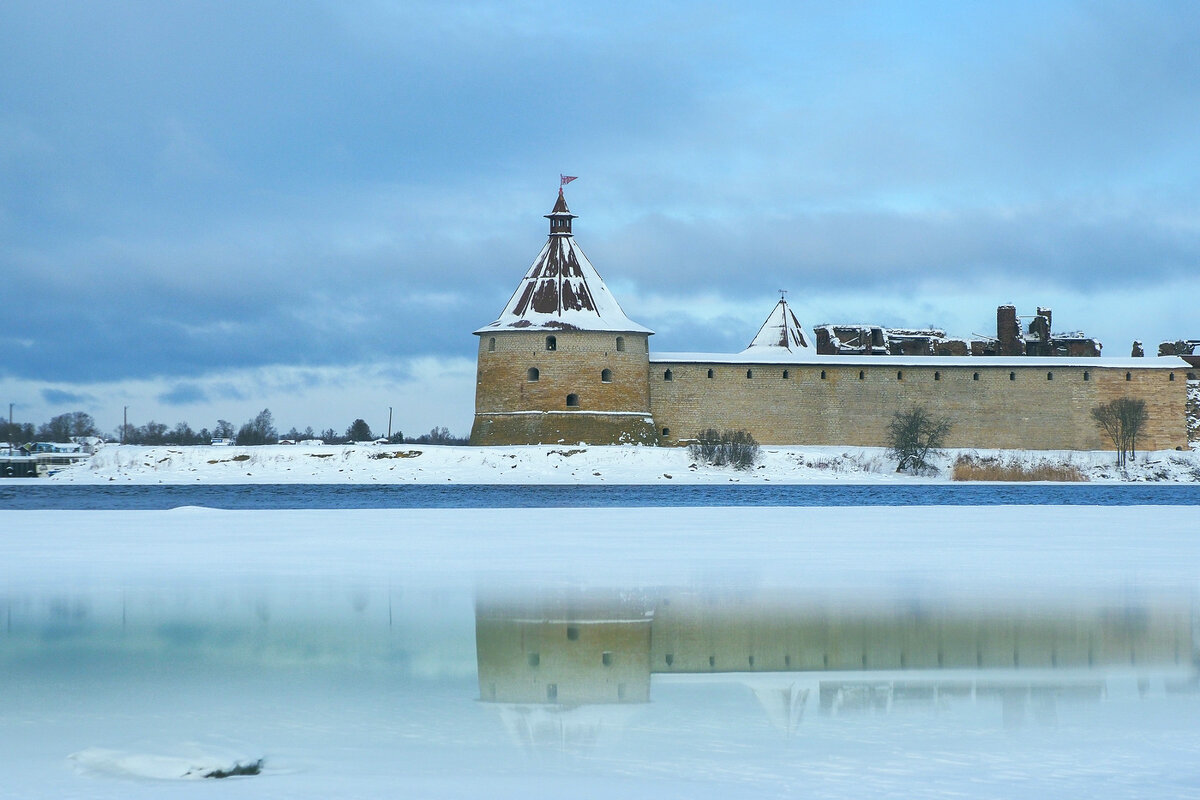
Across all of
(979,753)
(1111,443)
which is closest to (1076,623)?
(979,753)

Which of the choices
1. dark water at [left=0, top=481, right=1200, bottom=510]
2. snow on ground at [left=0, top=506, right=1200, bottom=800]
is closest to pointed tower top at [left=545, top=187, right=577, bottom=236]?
dark water at [left=0, top=481, right=1200, bottom=510]

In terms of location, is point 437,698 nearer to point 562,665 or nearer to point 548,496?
point 562,665

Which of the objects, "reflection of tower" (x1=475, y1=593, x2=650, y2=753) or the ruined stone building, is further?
the ruined stone building

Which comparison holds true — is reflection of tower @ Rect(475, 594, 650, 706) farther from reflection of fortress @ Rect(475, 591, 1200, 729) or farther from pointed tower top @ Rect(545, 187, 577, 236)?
Answer: pointed tower top @ Rect(545, 187, 577, 236)

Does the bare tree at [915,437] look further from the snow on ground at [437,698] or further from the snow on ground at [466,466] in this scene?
the snow on ground at [437,698]

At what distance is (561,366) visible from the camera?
33.6 meters

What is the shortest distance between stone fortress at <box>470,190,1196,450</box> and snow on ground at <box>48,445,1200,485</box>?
59.5 inches

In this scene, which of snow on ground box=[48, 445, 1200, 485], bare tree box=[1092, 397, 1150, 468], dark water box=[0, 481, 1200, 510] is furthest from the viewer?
bare tree box=[1092, 397, 1150, 468]

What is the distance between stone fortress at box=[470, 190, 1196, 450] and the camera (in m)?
33.6

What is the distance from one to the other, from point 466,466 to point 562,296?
213 inches

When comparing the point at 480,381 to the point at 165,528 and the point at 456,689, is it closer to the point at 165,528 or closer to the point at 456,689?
the point at 165,528

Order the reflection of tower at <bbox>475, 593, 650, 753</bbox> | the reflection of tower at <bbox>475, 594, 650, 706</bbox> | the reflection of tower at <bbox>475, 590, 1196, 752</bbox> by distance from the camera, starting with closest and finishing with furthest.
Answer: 1. the reflection of tower at <bbox>475, 593, 650, 753</bbox>
2. the reflection of tower at <bbox>475, 590, 1196, 752</bbox>
3. the reflection of tower at <bbox>475, 594, 650, 706</bbox>

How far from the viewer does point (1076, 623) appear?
23.2ft

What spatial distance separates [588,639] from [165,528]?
898 cm
